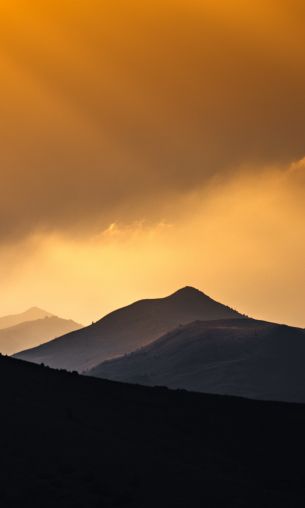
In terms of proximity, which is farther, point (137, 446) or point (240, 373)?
point (240, 373)

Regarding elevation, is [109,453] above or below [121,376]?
below

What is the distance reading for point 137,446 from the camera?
50.3 meters

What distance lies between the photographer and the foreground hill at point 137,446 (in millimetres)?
41594

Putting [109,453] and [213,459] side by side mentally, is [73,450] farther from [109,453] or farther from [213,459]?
[213,459]

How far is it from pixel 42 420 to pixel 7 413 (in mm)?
1805

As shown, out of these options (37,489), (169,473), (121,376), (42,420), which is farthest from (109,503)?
(121,376)

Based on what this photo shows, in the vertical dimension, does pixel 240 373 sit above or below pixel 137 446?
above

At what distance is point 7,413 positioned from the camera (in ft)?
161

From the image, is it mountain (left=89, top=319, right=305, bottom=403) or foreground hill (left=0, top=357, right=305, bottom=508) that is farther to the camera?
mountain (left=89, top=319, right=305, bottom=403)

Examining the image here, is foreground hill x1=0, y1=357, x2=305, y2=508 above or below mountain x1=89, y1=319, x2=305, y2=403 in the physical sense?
below

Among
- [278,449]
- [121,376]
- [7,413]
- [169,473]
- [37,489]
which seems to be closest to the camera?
[37,489]

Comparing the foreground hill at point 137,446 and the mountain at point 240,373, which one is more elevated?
the mountain at point 240,373

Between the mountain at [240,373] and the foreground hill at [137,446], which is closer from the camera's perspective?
the foreground hill at [137,446]

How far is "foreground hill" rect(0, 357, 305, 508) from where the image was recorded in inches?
1638
